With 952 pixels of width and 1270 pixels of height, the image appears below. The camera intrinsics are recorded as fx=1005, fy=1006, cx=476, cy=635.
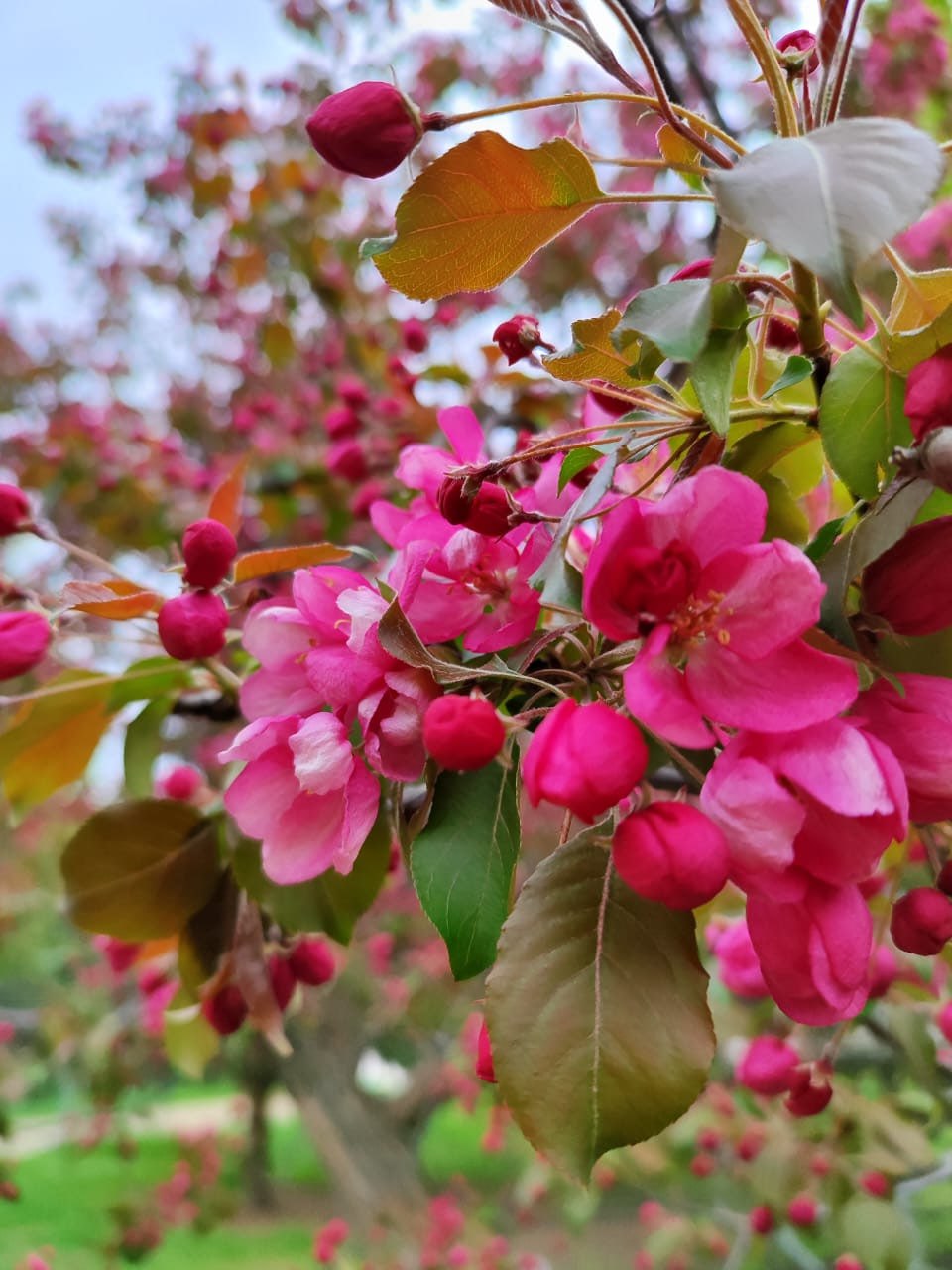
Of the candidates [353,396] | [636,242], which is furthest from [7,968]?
[353,396]

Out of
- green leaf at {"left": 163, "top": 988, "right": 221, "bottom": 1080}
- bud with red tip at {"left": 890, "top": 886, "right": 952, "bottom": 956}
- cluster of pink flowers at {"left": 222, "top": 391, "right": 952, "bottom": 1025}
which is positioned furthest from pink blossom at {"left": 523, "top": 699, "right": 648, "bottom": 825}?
green leaf at {"left": 163, "top": 988, "right": 221, "bottom": 1080}

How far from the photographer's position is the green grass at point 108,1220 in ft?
12.3

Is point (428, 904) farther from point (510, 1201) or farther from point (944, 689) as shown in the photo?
point (510, 1201)

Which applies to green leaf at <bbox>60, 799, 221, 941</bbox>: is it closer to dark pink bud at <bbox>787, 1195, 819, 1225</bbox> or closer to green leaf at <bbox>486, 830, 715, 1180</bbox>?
green leaf at <bbox>486, 830, 715, 1180</bbox>

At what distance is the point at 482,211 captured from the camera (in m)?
0.45

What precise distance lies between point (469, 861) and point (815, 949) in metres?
0.15

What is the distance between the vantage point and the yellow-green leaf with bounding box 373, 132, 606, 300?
1.44 feet

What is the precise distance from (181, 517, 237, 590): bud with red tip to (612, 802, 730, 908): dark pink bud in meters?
0.32

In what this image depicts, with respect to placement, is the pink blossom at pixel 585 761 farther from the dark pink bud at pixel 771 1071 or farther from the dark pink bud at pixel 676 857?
the dark pink bud at pixel 771 1071

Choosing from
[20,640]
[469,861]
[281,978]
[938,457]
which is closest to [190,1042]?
[281,978]

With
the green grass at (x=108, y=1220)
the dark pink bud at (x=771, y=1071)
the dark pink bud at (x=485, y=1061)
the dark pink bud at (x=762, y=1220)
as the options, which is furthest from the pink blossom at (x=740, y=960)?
the green grass at (x=108, y=1220)

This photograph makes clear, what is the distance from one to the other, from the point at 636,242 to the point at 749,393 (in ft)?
10.4

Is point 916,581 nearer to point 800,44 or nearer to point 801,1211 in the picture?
point 800,44

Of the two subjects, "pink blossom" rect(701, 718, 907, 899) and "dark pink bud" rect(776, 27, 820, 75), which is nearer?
"pink blossom" rect(701, 718, 907, 899)
